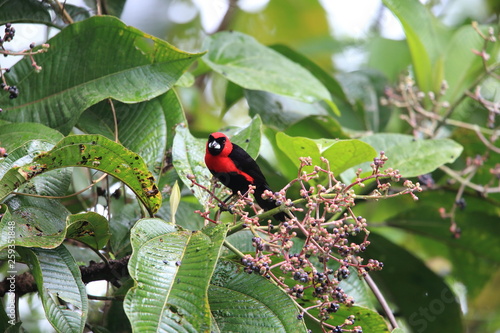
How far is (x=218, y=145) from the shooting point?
2.03 m

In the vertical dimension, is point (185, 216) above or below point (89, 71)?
below

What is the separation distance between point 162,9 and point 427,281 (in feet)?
8.98

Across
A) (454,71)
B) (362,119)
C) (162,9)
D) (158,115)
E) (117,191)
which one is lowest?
(117,191)

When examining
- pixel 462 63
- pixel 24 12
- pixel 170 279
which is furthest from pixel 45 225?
pixel 462 63

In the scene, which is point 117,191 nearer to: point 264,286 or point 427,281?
point 264,286

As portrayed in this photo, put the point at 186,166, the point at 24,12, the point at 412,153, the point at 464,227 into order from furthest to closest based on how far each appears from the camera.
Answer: the point at 464,227
the point at 412,153
the point at 24,12
the point at 186,166

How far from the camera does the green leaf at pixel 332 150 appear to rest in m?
1.99

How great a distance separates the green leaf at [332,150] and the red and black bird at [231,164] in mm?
150

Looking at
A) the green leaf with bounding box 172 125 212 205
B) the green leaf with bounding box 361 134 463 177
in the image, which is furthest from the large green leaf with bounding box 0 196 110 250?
the green leaf with bounding box 361 134 463 177

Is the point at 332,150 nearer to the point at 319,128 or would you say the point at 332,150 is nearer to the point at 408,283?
the point at 319,128

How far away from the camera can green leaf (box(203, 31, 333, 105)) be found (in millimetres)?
2510

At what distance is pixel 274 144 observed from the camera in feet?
8.87

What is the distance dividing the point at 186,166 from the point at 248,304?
0.58 meters

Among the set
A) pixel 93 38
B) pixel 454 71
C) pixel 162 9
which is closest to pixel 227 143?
pixel 93 38
